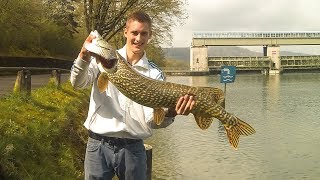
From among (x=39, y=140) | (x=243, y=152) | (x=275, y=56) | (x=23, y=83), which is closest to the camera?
(x=39, y=140)

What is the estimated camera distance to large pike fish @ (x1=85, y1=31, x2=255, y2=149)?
4031 mm

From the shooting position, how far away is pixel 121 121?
14.1 feet

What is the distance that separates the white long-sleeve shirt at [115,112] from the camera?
169 inches

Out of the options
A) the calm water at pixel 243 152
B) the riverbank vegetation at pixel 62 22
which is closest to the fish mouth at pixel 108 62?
the calm water at pixel 243 152

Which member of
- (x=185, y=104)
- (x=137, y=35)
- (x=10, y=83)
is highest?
(x=10, y=83)

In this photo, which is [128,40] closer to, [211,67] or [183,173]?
[183,173]

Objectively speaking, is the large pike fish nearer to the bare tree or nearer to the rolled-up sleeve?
the rolled-up sleeve

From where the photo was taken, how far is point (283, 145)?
16266mm

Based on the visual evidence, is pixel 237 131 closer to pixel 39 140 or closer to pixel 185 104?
pixel 185 104

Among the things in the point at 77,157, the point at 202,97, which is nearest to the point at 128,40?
the point at 202,97

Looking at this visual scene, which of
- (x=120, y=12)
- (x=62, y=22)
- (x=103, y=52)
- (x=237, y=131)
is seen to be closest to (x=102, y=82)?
(x=103, y=52)

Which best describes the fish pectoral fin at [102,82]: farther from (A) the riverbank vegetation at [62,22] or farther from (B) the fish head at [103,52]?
(A) the riverbank vegetation at [62,22]

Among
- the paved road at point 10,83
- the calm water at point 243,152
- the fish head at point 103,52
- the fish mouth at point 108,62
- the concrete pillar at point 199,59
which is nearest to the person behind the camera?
the fish head at point 103,52

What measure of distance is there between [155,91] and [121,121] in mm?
438
